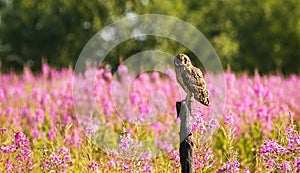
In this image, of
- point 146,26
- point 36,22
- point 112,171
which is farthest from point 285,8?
point 112,171

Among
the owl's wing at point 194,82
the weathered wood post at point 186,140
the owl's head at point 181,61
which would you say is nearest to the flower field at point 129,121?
the weathered wood post at point 186,140

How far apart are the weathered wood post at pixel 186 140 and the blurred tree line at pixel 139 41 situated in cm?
884

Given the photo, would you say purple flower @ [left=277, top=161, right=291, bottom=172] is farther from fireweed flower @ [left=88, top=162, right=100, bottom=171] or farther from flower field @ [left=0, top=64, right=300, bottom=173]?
fireweed flower @ [left=88, top=162, right=100, bottom=171]

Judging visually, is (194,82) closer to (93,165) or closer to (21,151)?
(93,165)

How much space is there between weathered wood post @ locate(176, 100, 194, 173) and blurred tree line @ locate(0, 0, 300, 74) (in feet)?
29.0

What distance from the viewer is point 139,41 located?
1300cm

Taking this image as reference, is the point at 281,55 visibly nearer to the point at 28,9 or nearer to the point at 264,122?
the point at 28,9

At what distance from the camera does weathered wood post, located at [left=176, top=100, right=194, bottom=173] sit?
12.9 ft

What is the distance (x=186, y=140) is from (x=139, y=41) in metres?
9.18

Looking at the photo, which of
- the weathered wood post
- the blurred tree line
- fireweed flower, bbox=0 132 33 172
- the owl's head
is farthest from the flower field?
the blurred tree line

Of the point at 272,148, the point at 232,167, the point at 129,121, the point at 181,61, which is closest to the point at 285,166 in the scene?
the point at 272,148

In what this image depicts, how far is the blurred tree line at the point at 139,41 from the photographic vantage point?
13.0 m

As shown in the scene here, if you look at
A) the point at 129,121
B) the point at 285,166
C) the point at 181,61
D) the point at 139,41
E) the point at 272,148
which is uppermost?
the point at 139,41

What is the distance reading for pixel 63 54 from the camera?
14984 mm
